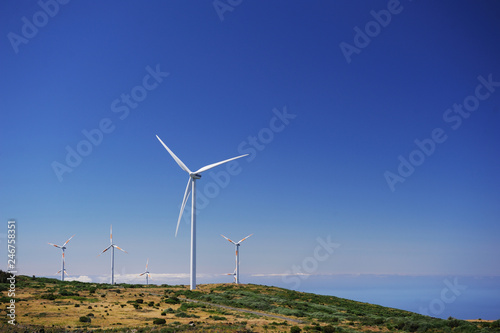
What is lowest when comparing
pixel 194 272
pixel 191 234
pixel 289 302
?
pixel 289 302

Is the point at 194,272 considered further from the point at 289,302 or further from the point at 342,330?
the point at 342,330

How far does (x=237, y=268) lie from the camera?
133875 millimetres

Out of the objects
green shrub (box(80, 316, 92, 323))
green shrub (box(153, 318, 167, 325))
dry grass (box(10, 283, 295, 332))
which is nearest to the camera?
dry grass (box(10, 283, 295, 332))

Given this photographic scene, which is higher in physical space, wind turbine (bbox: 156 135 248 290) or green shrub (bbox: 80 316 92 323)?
wind turbine (bbox: 156 135 248 290)

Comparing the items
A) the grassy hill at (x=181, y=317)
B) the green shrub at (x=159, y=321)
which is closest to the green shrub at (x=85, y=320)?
the grassy hill at (x=181, y=317)

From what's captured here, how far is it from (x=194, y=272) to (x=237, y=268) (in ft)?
113

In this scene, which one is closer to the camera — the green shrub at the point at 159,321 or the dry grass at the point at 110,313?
the dry grass at the point at 110,313

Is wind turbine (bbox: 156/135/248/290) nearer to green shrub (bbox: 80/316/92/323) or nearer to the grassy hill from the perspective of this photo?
the grassy hill

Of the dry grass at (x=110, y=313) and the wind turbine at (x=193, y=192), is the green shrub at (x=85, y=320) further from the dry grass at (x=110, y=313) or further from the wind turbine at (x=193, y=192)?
the wind turbine at (x=193, y=192)

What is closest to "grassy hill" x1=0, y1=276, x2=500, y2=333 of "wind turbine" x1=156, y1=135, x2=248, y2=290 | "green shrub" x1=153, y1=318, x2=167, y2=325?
"green shrub" x1=153, y1=318, x2=167, y2=325

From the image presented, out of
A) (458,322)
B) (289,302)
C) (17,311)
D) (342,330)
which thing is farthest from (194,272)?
(458,322)

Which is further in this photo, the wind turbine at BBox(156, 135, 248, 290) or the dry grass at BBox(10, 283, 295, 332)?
the wind turbine at BBox(156, 135, 248, 290)

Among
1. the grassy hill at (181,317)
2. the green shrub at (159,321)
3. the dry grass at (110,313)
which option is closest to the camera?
the grassy hill at (181,317)

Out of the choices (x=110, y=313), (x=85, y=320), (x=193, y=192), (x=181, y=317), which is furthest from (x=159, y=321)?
(x=193, y=192)
